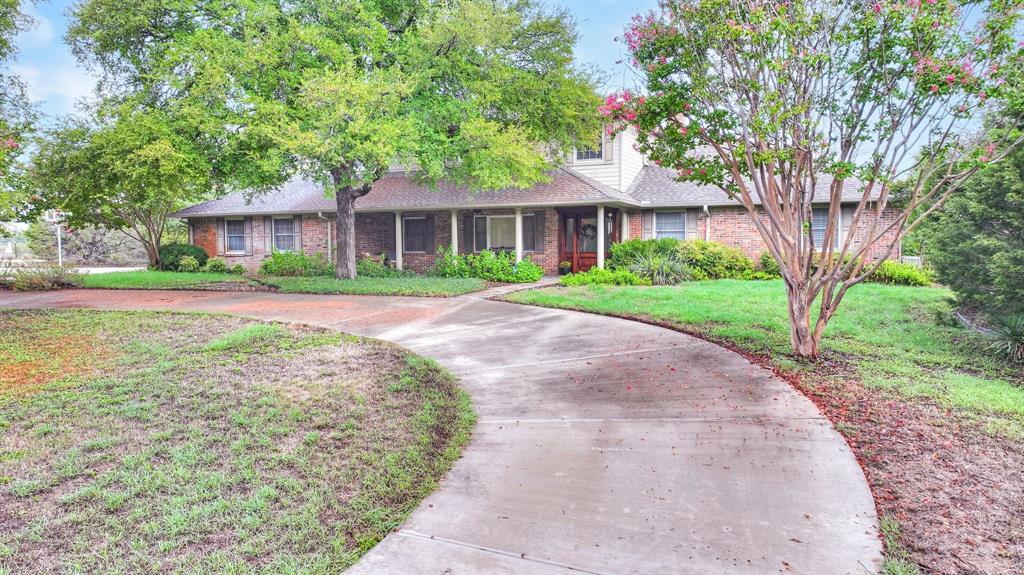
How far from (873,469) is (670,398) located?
5.38 feet

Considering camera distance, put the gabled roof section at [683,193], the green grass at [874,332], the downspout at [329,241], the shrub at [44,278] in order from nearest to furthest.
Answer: the green grass at [874,332], the shrub at [44,278], the gabled roof section at [683,193], the downspout at [329,241]

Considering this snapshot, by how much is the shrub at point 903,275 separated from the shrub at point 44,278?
20.9 metres

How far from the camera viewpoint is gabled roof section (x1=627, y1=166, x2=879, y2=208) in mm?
16377

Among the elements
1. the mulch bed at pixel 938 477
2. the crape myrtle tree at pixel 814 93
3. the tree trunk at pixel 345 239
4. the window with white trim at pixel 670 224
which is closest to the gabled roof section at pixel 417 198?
the tree trunk at pixel 345 239

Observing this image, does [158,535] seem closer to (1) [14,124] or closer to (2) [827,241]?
(2) [827,241]

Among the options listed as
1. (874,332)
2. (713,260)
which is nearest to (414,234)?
(713,260)

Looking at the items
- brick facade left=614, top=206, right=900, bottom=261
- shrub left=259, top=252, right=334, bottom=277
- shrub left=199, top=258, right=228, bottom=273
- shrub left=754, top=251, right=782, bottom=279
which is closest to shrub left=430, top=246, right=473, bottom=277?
shrub left=259, top=252, right=334, bottom=277

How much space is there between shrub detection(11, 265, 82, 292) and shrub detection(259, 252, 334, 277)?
4947mm

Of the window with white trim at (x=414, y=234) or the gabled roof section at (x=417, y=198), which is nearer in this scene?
the gabled roof section at (x=417, y=198)

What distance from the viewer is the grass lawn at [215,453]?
2872mm

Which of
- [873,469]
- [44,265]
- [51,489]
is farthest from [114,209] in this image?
[873,469]

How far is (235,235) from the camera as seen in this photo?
2205 cm

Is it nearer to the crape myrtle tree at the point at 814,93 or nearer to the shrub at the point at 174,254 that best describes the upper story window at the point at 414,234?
the shrub at the point at 174,254

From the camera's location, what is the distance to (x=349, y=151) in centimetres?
1219
